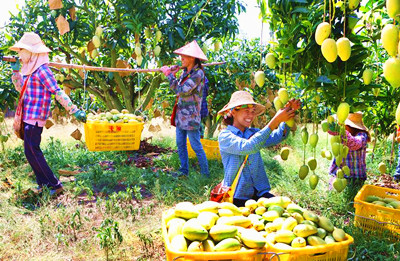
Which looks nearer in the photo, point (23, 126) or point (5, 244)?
point (5, 244)

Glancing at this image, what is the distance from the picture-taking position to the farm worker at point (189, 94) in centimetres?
355

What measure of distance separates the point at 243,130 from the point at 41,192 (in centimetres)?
198

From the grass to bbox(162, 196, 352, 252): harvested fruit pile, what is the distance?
15.3 inches

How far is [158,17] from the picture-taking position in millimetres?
4156

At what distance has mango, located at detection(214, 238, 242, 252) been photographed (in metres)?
1.35

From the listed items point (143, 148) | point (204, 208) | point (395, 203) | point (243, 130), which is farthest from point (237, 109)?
point (143, 148)

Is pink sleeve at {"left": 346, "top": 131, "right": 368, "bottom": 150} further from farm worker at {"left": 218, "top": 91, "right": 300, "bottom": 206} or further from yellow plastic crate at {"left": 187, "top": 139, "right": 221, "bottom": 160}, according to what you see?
yellow plastic crate at {"left": 187, "top": 139, "right": 221, "bottom": 160}

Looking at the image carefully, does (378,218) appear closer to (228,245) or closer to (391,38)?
(228,245)

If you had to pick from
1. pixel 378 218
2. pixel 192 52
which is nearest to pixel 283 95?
pixel 378 218

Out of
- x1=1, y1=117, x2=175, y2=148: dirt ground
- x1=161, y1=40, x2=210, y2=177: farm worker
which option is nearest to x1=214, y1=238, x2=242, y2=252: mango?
x1=161, y1=40, x2=210, y2=177: farm worker

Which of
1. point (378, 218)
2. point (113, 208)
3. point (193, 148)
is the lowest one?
point (113, 208)

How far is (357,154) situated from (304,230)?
69.1 inches

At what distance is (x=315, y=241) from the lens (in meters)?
1.44

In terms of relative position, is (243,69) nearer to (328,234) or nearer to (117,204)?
(117,204)
